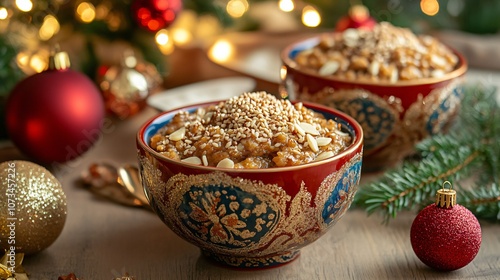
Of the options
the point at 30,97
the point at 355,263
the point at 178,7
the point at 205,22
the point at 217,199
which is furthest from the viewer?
the point at 205,22

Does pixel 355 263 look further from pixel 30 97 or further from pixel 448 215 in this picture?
pixel 30 97

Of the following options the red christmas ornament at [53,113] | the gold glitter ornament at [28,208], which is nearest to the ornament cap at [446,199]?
the gold glitter ornament at [28,208]

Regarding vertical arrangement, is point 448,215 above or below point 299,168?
below

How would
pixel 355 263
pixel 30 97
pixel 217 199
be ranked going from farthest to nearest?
pixel 30 97, pixel 355 263, pixel 217 199

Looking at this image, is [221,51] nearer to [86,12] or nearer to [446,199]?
[86,12]

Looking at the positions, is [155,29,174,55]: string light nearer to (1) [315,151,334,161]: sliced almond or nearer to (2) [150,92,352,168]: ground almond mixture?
(2) [150,92,352,168]: ground almond mixture

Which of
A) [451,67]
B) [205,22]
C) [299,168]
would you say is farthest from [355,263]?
[205,22]
